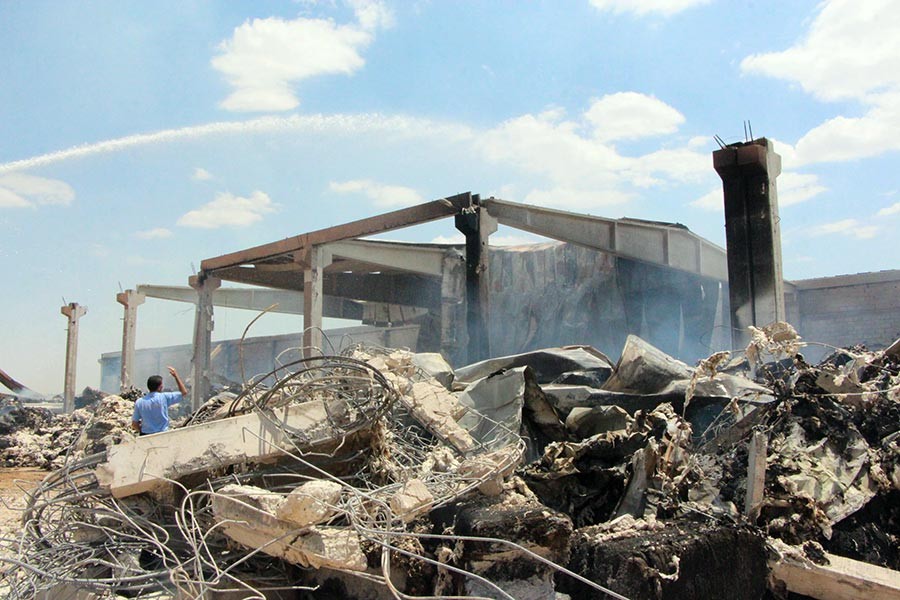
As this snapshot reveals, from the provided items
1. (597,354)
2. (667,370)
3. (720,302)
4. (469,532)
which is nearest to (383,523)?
(469,532)

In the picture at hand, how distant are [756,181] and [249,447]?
8.48 meters

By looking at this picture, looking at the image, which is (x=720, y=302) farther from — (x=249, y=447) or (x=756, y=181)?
(x=249, y=447)

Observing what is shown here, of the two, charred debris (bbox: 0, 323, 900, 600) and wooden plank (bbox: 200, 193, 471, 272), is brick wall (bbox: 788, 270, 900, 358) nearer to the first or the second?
wooden plank (bbox: 200, 193, 471, 272)

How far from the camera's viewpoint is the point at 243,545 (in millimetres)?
3691

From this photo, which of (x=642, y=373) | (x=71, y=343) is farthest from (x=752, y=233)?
(x=71, y=343)

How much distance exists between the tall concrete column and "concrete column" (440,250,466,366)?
6.14 metres

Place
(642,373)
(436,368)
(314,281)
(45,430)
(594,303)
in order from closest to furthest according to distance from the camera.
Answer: (642,373), (436,368), (314,281), (45,430), (594,303)

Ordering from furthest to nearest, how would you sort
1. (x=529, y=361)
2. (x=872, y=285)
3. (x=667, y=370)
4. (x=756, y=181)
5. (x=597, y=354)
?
1. (x=872, y=285)
2. (x=756, y=181)
3. (x=597, y=354)
4. (x=529, y=361)
5. (x=667, y=370)

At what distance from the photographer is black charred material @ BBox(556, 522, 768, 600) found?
11.6 feet

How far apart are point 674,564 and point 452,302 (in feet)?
38.2

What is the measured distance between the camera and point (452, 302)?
594 inches

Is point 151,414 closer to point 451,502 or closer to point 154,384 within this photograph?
point 154,384

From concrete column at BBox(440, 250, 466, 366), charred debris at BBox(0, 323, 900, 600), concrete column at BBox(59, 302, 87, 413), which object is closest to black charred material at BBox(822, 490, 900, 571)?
charred debris at BBox(0, 323, 900, 600)

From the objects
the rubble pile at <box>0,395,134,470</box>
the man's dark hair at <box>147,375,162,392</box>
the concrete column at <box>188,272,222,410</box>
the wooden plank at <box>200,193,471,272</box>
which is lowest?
the rubble pile at <box>0,395,134,470</box>
